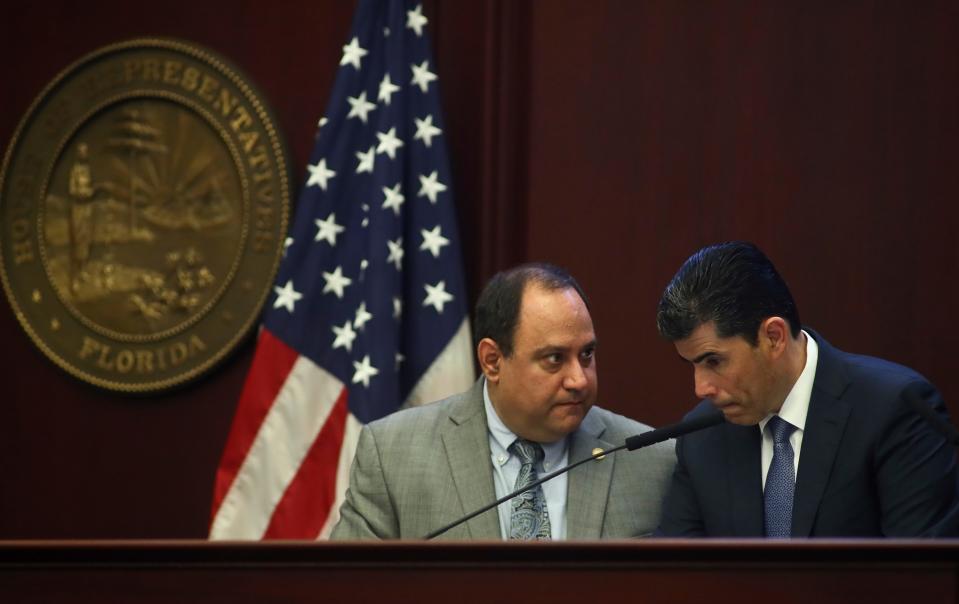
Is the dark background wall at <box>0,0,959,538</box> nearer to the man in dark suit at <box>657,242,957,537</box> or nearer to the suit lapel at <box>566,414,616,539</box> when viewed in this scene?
the suit lapel at <box>566,414,616,539</box>

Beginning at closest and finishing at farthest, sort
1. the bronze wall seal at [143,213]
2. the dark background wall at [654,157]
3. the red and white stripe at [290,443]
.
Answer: the dark background wall at [654,157]
the red and white stripe at [290,443]
the bronze wall seal at [143,213]

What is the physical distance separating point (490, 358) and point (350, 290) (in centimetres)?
111

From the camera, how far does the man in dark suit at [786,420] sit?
3088 mm

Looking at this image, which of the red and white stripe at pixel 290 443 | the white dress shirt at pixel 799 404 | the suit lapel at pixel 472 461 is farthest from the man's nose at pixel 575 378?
the red and white stripe at pixel 290 443

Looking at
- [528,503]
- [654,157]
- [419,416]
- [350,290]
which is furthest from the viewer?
[350,290]

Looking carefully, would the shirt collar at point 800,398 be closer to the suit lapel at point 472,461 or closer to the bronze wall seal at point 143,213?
the suit lapel at point 472,461

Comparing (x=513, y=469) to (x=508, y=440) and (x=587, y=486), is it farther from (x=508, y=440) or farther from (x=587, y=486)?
(x=587, y=486)

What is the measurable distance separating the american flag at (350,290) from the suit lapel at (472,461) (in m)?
0.86

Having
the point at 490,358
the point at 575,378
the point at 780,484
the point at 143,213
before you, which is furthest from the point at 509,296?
the point at 143,213

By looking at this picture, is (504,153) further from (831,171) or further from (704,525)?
(704,525)

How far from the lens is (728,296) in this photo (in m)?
3.19

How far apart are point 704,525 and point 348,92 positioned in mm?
2101
